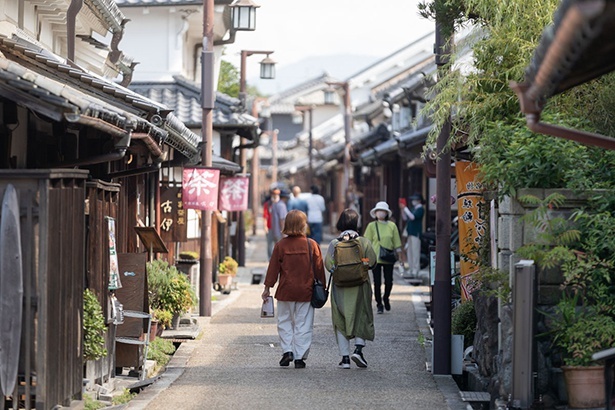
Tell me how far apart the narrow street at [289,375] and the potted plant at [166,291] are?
0.57 meters

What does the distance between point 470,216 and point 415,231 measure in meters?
12.4

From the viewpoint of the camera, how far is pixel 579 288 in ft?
32.1

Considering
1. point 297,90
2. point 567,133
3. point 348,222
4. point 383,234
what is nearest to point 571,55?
point 567,133

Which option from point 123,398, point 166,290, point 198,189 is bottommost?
point 123,398

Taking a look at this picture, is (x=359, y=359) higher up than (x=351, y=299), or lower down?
lower down

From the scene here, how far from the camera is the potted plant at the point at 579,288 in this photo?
9.23 metres

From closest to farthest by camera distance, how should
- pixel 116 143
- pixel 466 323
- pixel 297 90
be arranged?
pixel 116 143, pixel 466 323, pixel 297 90

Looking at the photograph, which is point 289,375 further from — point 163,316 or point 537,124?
point 537,124

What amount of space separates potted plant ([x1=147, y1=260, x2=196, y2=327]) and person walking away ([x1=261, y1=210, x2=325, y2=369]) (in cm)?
241

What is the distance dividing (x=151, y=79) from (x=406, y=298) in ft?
29.6

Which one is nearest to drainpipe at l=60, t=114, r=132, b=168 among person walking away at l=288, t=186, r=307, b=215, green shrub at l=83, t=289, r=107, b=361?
green shrub at l=83, t=289, r=107, b=361

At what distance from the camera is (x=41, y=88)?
844 centimetres

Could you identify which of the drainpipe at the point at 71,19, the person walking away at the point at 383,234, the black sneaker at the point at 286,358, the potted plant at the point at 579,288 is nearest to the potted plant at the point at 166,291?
the black sneaker at the point at 286,358

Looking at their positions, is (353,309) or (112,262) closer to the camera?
(112,262)
